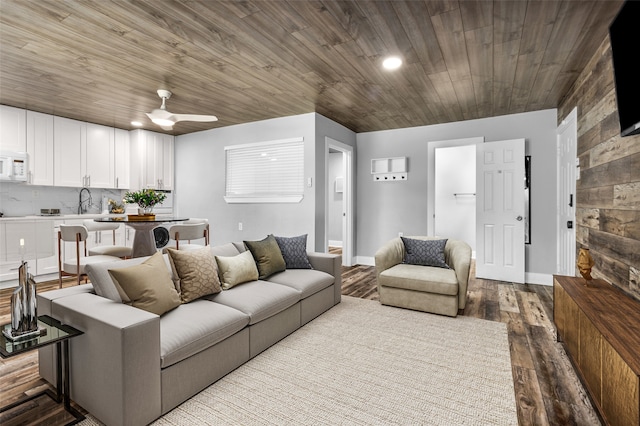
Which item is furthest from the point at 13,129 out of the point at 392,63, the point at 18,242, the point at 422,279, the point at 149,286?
the point at 422,279

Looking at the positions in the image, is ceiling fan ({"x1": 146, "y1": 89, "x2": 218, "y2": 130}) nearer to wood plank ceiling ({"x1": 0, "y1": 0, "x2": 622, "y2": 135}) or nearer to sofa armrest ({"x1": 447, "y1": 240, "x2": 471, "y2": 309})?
wood plank ceiling ({"x1": 0, "y1": 0, "x2": 622, "y2": 135})

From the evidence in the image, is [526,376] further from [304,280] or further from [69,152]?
[69,152]

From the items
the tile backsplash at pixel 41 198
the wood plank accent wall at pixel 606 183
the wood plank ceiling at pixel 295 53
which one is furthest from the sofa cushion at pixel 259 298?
the tile backsplash at pixel 41 198

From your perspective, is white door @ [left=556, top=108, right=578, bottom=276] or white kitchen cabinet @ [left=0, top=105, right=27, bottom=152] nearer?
white door @ [left=556, top=108, right=578, bottom=276]

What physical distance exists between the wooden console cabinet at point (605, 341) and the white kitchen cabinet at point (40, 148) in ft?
20.9

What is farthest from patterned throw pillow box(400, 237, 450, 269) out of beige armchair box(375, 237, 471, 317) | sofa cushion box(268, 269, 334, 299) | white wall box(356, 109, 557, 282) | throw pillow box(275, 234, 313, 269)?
white wall box(356, 109, 557, 282)

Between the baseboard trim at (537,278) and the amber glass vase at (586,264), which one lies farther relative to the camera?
the baseboard trim at (537,278)

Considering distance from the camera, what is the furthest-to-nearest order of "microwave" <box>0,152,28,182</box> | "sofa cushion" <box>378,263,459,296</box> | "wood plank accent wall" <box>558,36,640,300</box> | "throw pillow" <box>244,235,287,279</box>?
1. "microwave" <box>0,152,28,182</box>
2. "sofa cushion" <box>378,263,459,296</box>
3. "throw pillow" <box>244,235,287,279</box>
4. "wood plank accent wall" <box>558,36,640,300</box>

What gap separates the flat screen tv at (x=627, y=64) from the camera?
1.75 meters

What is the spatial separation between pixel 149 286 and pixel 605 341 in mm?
2520

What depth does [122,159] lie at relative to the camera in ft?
18.9

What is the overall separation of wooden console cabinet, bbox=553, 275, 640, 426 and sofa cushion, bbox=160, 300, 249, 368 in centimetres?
202

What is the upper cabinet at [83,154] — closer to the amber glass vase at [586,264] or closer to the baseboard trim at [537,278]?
the amber glass vase at [586,264]

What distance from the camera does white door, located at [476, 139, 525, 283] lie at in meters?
4.62
